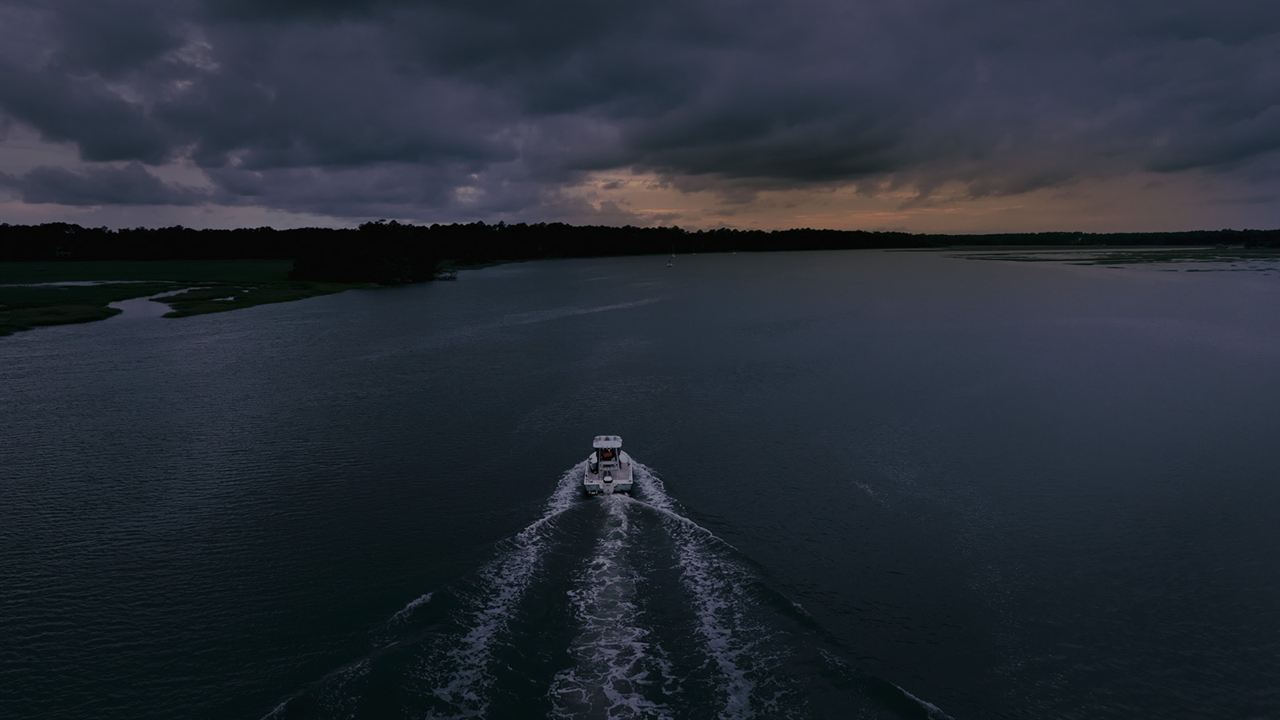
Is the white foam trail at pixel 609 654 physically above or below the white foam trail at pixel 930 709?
above

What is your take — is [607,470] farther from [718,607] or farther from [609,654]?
[609,654]

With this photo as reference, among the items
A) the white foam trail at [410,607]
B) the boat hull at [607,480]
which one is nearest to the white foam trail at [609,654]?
the white foam trail at [410,607]

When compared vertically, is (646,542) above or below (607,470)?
below

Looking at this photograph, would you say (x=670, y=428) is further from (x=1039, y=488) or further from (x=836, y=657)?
(x=836, y=657)

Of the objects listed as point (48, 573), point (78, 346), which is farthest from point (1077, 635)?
point (78, 346)

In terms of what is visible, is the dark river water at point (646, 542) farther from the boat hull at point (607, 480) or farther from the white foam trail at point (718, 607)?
the boat hull at point (607, 480)

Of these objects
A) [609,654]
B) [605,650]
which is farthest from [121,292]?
[609,654]
